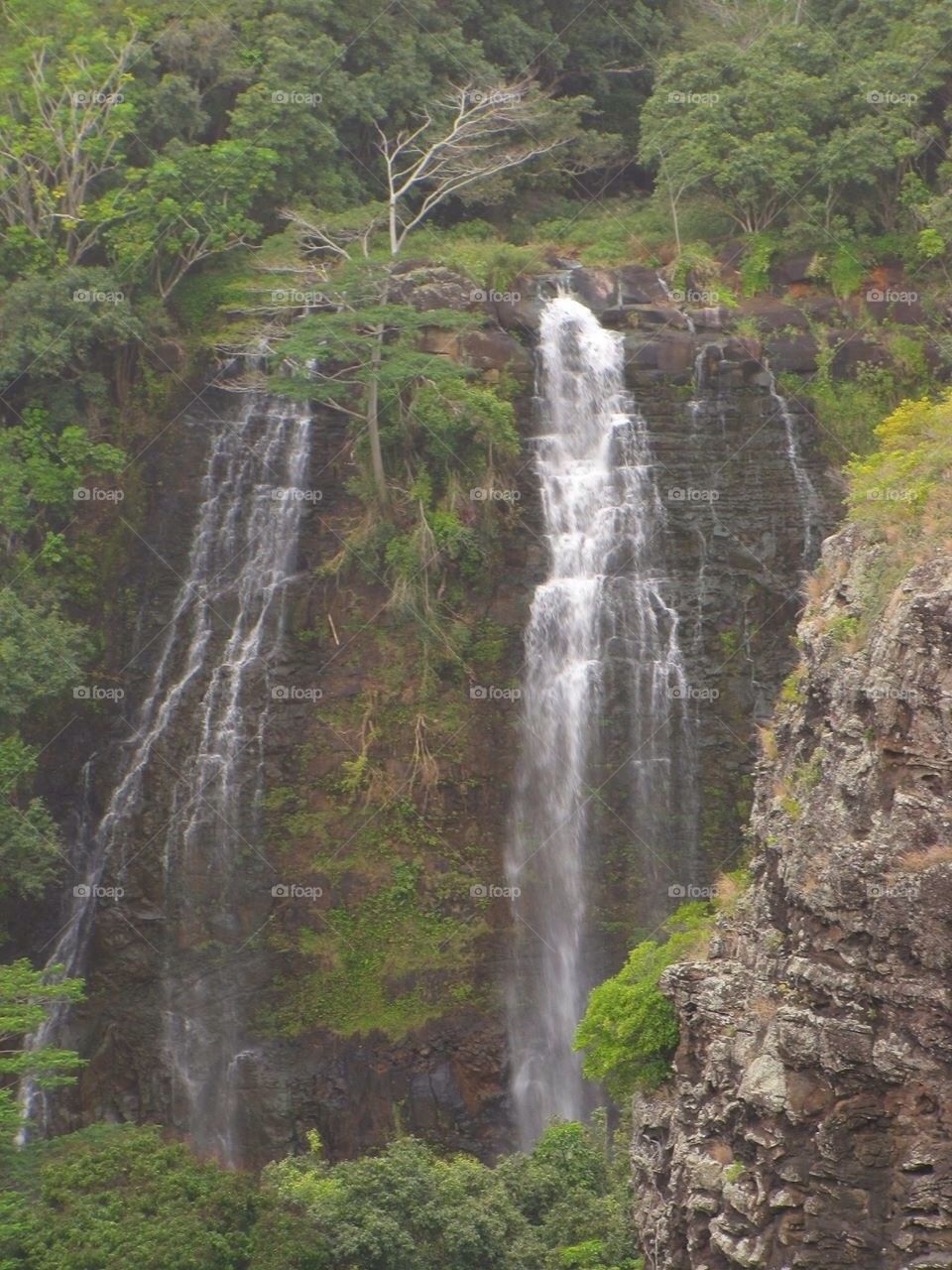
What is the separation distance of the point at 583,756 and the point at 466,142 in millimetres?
17426

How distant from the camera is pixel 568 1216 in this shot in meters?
22.0

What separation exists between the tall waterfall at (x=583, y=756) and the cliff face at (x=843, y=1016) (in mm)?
9545

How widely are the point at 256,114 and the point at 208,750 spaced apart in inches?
587

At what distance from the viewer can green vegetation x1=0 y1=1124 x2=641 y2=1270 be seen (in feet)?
67.0

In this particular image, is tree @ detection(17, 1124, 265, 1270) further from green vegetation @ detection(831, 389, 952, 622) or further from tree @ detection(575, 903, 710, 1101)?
green vegetation @ detection(831, 389, 952, 622)

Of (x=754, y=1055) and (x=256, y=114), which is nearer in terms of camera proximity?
(x=754, y=1055)

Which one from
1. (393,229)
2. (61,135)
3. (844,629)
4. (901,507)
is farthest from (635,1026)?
(61,135)

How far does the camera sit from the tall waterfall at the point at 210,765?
28125 millimetres

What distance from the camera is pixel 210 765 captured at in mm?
29906

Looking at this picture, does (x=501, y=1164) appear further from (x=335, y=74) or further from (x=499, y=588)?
(x=335, y=74)

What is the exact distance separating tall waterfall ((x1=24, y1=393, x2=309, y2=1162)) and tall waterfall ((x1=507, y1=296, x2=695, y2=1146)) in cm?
498

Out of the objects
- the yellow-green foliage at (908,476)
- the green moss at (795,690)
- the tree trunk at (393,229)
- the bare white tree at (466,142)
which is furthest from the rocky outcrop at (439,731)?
the green moss at (795,690)

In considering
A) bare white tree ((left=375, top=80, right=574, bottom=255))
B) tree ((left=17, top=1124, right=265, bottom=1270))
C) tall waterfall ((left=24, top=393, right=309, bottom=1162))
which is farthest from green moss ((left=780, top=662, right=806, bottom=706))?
bare white tree ((left=375, top=80, right=574, bottom=255))

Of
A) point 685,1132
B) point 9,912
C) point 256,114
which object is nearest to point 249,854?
point 9,912
